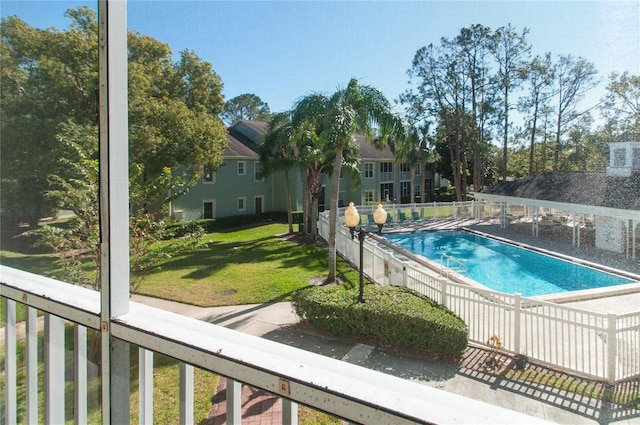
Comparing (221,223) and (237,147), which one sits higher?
(237,147)

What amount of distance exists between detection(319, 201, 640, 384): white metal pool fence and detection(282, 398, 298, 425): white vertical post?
0.39 m

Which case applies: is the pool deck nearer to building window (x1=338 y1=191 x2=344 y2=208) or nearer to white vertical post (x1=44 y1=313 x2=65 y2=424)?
white vertical post (x1=44 y1=313 x2=65 y2=424)

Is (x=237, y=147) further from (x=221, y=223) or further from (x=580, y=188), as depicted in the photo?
(x=580, y=188)

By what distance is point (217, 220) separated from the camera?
1.32 metres

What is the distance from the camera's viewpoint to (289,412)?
1.73ft

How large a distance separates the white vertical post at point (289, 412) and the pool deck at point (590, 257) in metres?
0.54

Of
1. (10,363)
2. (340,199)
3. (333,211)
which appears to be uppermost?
(340,199)

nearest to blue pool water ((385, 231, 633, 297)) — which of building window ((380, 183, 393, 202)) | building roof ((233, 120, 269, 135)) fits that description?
building window ((380, 183, 393, 202))

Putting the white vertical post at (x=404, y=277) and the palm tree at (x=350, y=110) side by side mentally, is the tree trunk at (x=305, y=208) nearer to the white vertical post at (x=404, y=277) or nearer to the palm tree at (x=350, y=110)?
the palm tree at (x=350, y=110)

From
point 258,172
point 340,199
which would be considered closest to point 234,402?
point 258,172

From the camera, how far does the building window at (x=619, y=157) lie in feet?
1.66

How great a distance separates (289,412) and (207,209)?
0.86m

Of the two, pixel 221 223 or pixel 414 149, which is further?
pixel 221 223

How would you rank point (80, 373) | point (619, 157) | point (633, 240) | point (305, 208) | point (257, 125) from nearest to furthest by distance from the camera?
point (619, 157)
point (633, 240)
point (80, 373)
point (257, 125)
point (305, 208)
